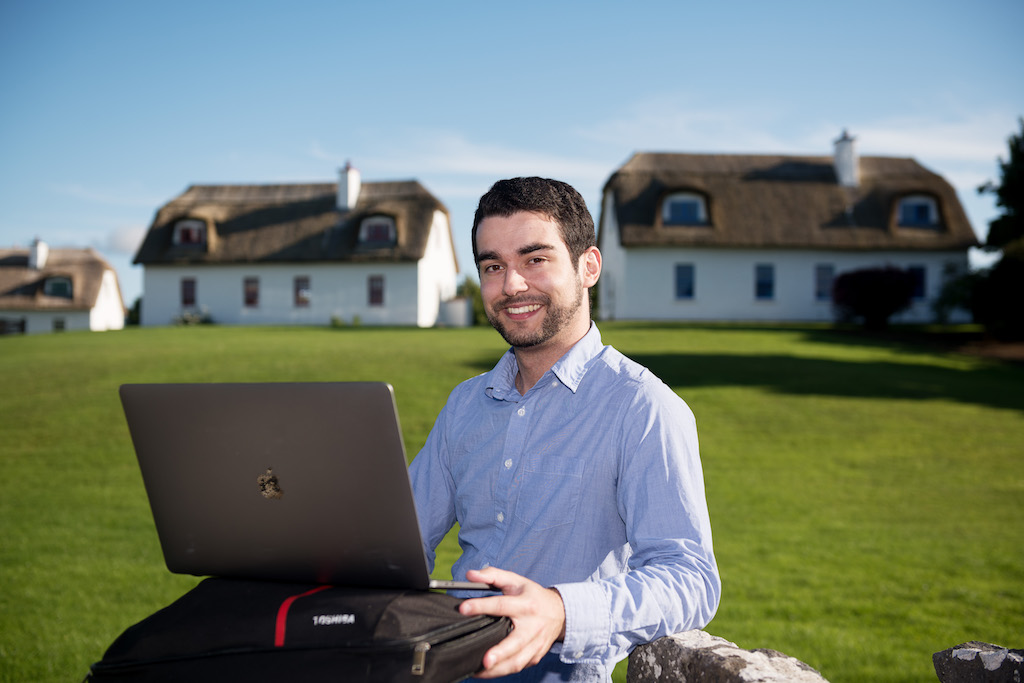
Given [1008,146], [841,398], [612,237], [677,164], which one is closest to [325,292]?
[612,237]

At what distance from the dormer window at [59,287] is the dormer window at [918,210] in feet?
157

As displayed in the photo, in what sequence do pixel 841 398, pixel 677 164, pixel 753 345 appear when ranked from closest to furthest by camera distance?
1. pixel 841 398
2. pixel 753 345
3. pixel 677 164

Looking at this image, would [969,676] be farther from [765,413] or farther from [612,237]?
[612,237]

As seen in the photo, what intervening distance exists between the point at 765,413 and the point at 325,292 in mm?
26561

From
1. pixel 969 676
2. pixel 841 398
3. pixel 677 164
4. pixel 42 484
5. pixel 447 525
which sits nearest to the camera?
pixel 969 676

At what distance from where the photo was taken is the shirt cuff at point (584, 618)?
186 cm

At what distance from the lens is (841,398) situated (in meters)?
14.8

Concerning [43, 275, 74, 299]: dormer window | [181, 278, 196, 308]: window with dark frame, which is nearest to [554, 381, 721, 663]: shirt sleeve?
[181, 278, 196, 308]: window with dark frame

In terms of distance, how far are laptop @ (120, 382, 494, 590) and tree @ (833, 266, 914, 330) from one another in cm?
2924

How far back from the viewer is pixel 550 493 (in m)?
2.29

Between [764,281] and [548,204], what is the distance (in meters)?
33.3

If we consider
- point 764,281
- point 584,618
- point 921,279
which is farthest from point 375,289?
point 584,618

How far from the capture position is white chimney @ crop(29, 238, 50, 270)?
49.5m

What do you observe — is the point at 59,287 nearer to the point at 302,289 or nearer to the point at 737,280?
the point at 302,289
